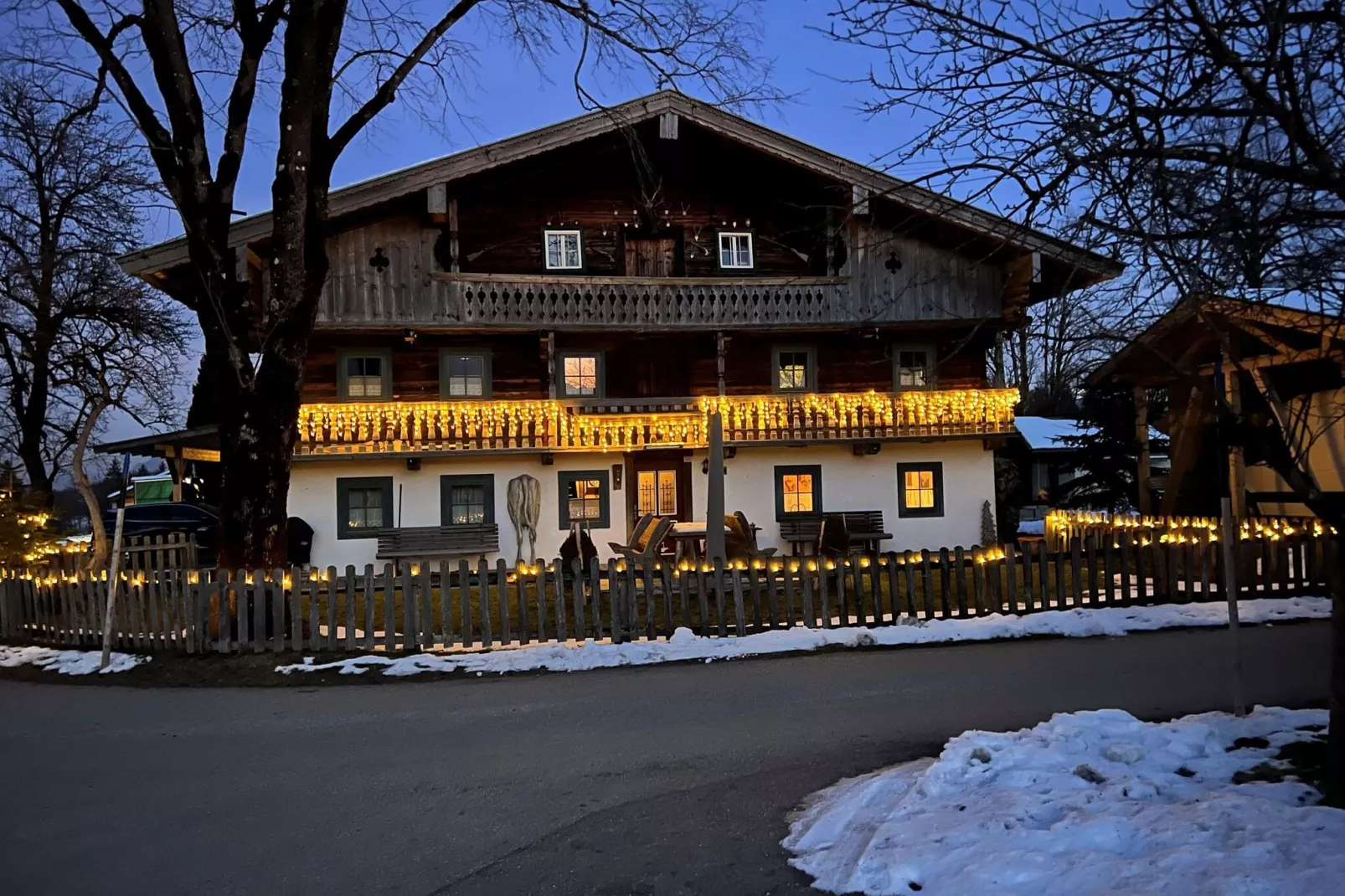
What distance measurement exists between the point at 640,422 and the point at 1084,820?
18.2 metres

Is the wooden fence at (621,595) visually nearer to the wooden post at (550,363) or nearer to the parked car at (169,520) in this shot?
the wooden post at (550,363)

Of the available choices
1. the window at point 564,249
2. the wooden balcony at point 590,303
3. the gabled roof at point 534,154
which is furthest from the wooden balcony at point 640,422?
the gabled roof at point 534,154

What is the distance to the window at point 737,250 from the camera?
24.0 metres

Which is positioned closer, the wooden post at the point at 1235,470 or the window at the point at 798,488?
the wooden post at the point at 1235,470

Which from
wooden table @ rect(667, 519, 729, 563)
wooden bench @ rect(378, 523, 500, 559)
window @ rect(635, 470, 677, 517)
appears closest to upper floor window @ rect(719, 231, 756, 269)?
window @ rect(635, 470, 677, 517)

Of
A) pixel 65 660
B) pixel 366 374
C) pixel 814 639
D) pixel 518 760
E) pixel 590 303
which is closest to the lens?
pixel 518 760

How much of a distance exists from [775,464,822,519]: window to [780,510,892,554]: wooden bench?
476 mm

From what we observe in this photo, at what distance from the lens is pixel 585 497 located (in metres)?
23.4

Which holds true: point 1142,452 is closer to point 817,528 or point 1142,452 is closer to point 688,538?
point 817,528

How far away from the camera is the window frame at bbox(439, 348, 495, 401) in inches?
905

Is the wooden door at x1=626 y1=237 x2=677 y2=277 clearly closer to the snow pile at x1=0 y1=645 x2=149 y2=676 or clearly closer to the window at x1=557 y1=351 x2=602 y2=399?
the window at x1=557 y1=351 x2=602 y2=399

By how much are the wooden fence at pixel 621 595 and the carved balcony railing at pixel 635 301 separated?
9.78 meters

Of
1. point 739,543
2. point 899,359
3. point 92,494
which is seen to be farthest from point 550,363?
point 92,494

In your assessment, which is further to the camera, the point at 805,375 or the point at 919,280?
the point at 805,375
